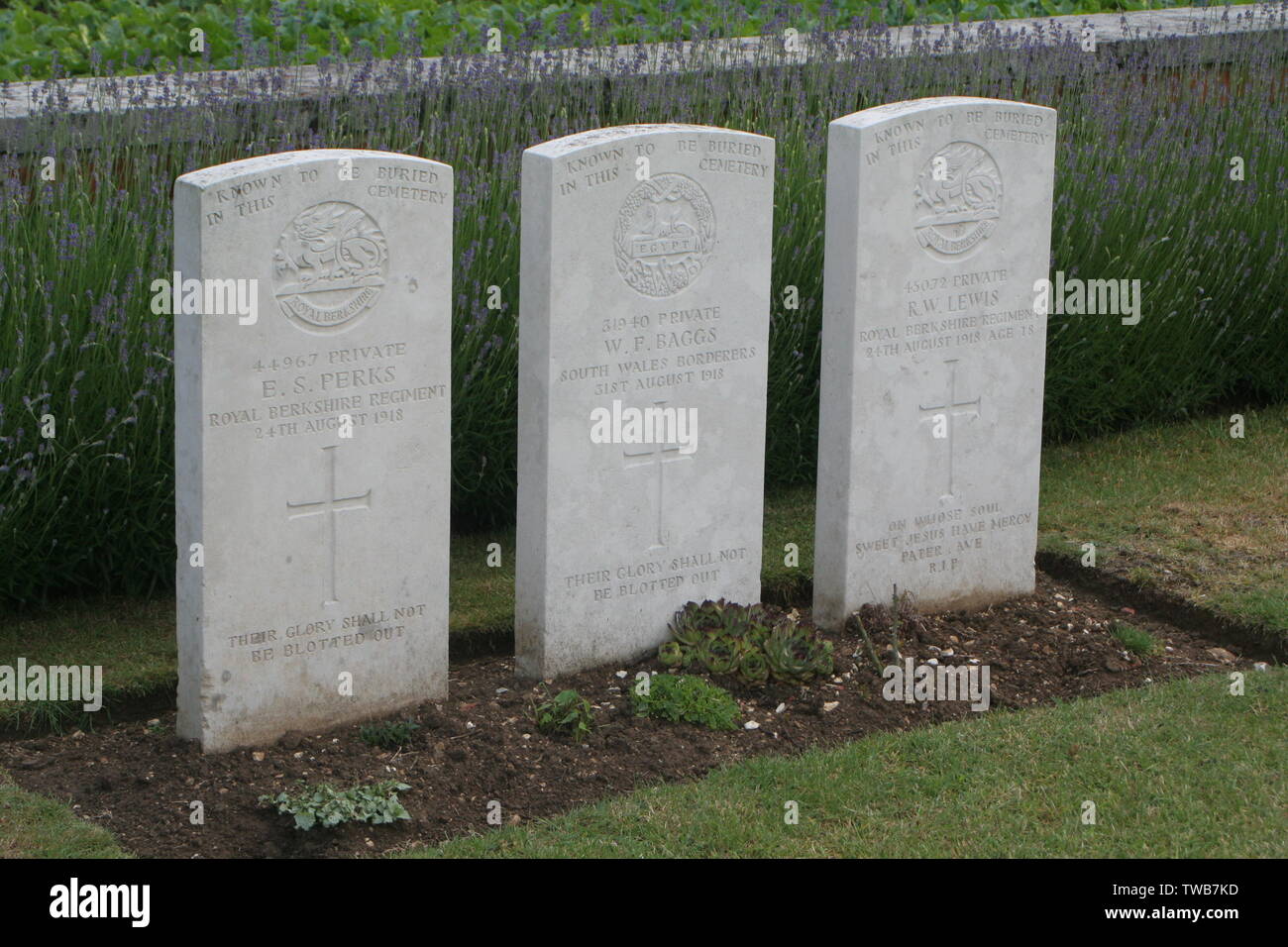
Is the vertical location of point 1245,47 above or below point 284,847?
above

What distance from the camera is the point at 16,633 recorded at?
5.83m

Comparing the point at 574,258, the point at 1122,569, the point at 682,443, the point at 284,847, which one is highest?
the point at 574,258

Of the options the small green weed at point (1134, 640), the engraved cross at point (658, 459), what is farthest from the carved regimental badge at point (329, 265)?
A: the small green weed at point (1134, 640)

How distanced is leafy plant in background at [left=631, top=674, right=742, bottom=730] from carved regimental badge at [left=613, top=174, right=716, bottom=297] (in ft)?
3.95

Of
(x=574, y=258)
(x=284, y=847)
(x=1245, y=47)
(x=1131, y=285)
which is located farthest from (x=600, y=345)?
(x=1245, y=47)

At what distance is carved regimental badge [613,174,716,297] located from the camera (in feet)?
17.4

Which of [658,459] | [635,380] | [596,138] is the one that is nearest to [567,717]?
[658,459]

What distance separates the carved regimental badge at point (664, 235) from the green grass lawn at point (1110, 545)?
1.42 meters

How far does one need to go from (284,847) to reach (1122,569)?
11.2 ft

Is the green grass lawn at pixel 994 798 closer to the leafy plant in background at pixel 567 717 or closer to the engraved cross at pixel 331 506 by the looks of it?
the leafy plant in background at pixel 567 717

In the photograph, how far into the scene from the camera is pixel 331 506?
506 cm

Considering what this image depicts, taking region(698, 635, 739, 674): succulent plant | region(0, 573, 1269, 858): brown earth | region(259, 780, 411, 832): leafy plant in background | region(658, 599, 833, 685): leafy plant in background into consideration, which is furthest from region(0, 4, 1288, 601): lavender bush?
region(259, 780, 411, 832): leafy plant in background

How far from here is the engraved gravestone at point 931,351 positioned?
223 inches

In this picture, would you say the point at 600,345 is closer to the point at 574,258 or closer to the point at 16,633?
the point at 574,258
